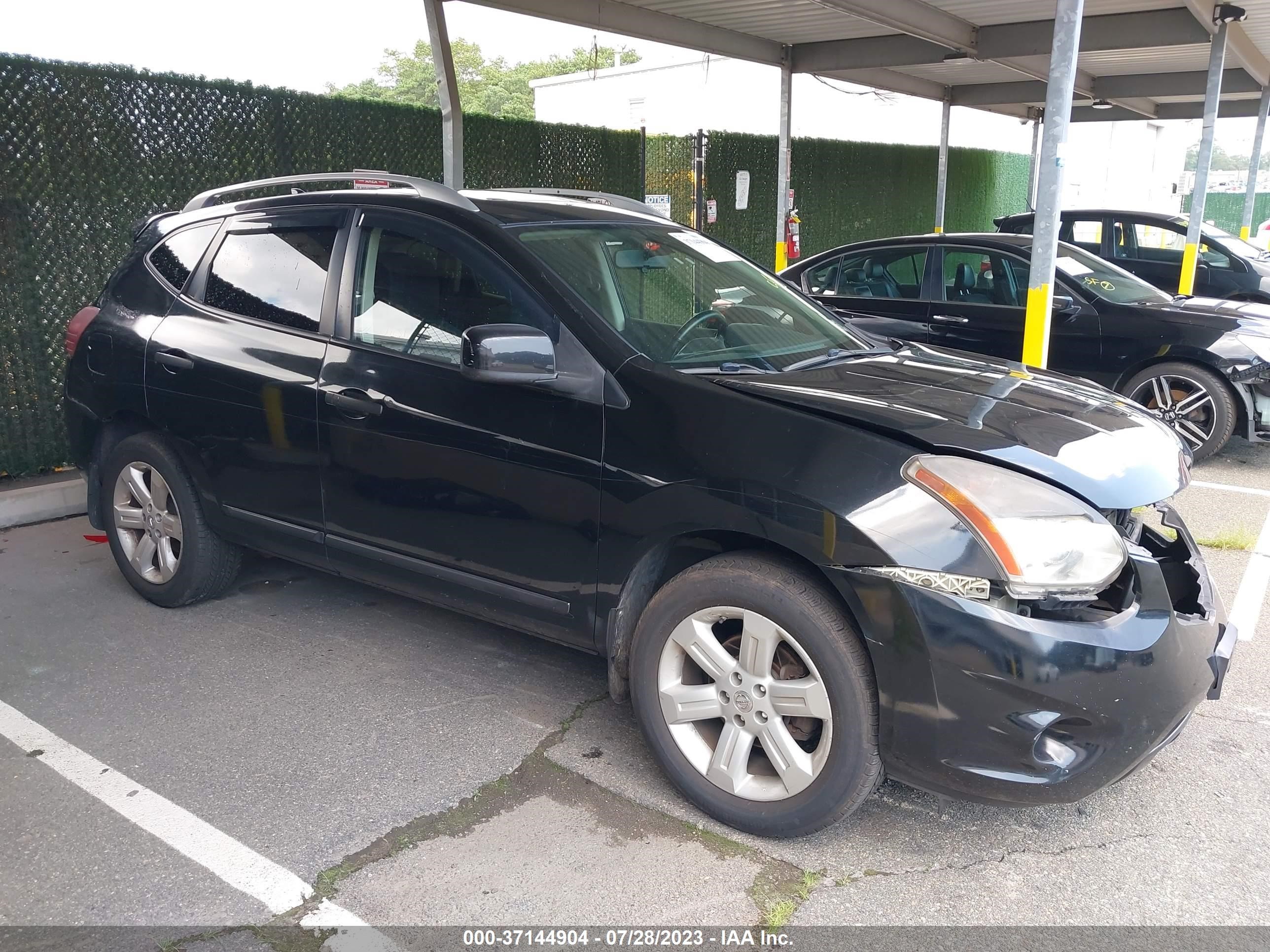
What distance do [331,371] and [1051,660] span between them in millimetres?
2625

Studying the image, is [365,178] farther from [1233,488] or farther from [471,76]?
[471,76]

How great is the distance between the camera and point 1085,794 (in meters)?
2.75

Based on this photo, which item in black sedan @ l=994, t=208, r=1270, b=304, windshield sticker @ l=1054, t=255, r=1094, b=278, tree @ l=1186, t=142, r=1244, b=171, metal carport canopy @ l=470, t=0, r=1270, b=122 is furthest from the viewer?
tree @ l=1186, t=142, r=1244, b=171

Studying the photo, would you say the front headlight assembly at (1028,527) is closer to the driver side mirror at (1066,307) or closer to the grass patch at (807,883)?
the grass patch at (807,883)

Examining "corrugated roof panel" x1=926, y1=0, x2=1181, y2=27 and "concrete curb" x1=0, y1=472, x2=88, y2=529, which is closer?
"concrete curb" x1=0, y1=472, x2=88, y2=529

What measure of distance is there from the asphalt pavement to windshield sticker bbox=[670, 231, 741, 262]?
67.5 inches

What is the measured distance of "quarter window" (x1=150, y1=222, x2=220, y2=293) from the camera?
4.54m

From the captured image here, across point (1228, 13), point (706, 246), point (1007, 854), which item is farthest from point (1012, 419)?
point (1228, 13)

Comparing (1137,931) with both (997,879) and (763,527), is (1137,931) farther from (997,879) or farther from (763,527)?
(763,527)

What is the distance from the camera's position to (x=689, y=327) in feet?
12.1

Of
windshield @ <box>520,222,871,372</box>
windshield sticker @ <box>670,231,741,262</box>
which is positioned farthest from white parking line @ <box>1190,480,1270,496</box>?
windshield sticker @ <box>670,231,741,262</box>

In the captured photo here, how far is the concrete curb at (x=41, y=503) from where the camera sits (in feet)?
20.1

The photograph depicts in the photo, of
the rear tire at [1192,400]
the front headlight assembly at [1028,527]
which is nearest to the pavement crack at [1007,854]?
the front headlight assembly at [1028,527]

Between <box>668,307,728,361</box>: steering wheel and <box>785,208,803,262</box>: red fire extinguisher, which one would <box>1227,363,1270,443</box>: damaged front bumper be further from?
<box>785,208,803,262</box>: red fire extinguisher
